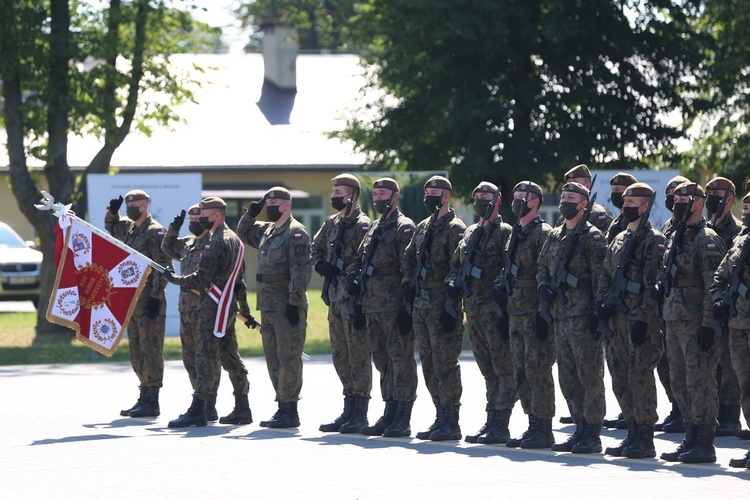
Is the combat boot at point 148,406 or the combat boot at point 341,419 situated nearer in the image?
the combat boot at point 341,419

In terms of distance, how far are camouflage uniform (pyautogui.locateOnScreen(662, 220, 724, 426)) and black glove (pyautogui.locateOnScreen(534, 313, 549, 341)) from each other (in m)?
1.01

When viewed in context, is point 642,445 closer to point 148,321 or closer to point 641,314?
point 641,314

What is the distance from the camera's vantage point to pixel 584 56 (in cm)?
2784

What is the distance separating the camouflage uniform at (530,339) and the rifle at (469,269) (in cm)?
37

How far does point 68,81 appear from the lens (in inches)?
969

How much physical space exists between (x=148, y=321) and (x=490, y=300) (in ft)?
12.7

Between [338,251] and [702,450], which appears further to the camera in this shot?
[338,251]

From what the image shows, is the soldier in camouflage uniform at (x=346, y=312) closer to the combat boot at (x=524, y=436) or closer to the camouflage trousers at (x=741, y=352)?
the combat boot at (x=524, y=436)

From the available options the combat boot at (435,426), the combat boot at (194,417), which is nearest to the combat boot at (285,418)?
the combat boot at (194,417)

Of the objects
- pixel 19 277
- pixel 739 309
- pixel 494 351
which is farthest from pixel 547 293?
pixel 19 277

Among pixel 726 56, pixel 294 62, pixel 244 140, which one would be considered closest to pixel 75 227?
pixel 726 56

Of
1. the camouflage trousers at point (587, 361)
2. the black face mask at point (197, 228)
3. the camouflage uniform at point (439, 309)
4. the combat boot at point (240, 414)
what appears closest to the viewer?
the camouflage trousers at point (587, 361)

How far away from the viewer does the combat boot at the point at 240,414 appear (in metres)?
13.9

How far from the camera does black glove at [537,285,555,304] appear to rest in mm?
11695
